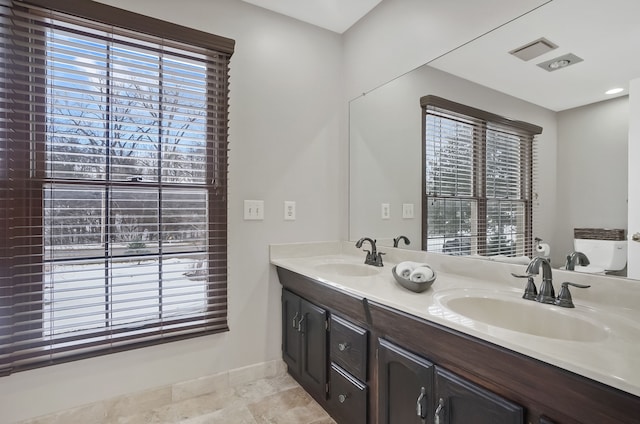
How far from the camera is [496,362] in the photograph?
0.92 m

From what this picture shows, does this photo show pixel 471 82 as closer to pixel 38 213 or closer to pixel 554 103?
pixel 554 103

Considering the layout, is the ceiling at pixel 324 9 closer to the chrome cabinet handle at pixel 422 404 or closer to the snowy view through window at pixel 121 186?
the snowy view through window at pixel 121 186

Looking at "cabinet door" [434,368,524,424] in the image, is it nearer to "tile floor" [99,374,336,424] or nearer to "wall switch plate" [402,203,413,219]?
"tile floor" [99,374,336,424]

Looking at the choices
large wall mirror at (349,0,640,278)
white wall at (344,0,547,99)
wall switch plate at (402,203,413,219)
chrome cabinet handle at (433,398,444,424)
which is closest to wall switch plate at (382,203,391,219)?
wall switch plate at (402,203,413,219)

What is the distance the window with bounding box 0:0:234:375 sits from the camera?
158cm

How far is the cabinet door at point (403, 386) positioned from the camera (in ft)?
3.75

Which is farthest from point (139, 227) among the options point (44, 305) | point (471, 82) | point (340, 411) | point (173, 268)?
point (471, 82)

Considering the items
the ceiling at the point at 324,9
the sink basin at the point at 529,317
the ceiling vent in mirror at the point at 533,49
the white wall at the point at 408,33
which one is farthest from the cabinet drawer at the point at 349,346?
the ceiling at the point at 324,9

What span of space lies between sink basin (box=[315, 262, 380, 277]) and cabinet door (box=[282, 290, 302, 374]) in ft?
0.86

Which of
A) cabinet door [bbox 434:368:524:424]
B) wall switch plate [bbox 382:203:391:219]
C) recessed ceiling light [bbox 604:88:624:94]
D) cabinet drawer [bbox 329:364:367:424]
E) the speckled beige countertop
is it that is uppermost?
recessed ceiling light [bbox 604:88:624:94]

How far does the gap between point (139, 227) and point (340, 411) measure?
58.3 inches

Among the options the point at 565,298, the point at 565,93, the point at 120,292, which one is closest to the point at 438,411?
the point at 565,298

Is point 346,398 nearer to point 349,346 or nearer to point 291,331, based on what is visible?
point 349,346

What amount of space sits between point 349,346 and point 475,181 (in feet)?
3.50
